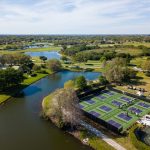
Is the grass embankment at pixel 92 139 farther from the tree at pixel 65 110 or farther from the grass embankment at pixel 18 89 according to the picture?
the grass embankment at pixel 18 89

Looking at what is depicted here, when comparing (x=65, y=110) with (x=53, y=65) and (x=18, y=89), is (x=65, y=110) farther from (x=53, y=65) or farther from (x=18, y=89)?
(x=53, y=65)

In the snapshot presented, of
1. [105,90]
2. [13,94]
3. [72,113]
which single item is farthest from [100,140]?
[13,94]

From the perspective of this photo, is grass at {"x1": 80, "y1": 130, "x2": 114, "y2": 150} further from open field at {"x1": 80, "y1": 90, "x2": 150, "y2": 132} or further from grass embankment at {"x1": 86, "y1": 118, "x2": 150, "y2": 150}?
open field at {"x1": 80, "y1": 90, "x2": 150, "y2": 132}

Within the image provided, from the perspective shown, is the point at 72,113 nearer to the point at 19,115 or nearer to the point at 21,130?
the point at 21,130

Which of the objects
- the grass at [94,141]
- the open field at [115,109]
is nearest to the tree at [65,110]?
the grass at [94,141]

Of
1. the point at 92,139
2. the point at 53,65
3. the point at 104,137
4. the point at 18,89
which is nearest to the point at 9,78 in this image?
the point at 18,89

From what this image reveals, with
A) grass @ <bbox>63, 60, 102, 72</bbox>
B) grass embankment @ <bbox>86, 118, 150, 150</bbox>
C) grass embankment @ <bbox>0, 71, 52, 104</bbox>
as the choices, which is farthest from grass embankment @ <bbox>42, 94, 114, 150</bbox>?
grass @ <bbox>63, 60, 102, 72</bbox>
